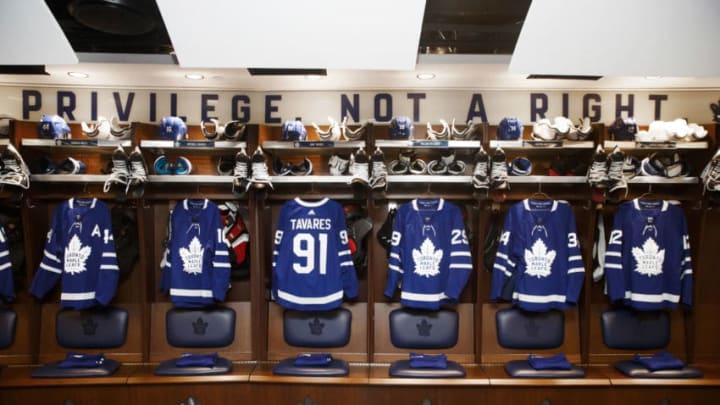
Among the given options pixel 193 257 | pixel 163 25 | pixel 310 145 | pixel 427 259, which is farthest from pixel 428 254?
pixel 163 25

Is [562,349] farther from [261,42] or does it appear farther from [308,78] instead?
[261,42]

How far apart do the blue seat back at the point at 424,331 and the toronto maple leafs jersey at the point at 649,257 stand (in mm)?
1121

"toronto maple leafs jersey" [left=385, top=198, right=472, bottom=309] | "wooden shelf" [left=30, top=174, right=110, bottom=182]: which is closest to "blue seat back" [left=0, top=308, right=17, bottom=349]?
"wooden shelf" [left=30, top=174, right=110, bottom=182]

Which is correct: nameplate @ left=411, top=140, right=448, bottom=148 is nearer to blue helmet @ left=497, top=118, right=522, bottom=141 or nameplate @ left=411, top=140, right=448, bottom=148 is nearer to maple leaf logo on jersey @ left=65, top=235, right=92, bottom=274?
blue helmet @ left=497, top=118, right=522, bottom=141

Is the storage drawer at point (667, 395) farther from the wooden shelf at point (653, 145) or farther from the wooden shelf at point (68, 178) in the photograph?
the wooden shelf at point (68, 178)

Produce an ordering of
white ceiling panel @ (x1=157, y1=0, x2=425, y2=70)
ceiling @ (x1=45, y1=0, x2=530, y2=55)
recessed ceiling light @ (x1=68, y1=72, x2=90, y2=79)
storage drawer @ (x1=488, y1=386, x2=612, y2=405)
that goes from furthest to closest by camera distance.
A: recessed ceiling light @ (x1=68, y1=72, x2=90, y2=79) → storage drawer @ (x1=488, y1=386, x2=612, y2=405) → ceiling @ (x1=45, y1=0, x2=530, y2=55) → white ceiling panel @ (x1=157, y1=0, x2=425, y2=70)

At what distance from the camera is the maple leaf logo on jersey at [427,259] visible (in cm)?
302

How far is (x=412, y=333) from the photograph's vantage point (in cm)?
316

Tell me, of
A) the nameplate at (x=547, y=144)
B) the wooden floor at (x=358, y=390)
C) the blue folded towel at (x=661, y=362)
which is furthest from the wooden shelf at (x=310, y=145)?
the blue folded towel at (x=661, y=362)

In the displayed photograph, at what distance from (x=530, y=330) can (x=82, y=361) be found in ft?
9.83

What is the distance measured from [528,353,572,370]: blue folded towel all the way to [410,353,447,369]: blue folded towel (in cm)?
57

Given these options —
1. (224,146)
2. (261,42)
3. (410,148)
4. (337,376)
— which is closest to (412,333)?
(337,376)

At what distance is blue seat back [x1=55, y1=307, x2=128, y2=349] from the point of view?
3.17 metres

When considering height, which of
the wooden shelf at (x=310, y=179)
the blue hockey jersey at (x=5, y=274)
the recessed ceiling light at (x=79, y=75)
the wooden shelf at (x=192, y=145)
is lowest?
the blue hockey jersey at (x=5, y=274)
